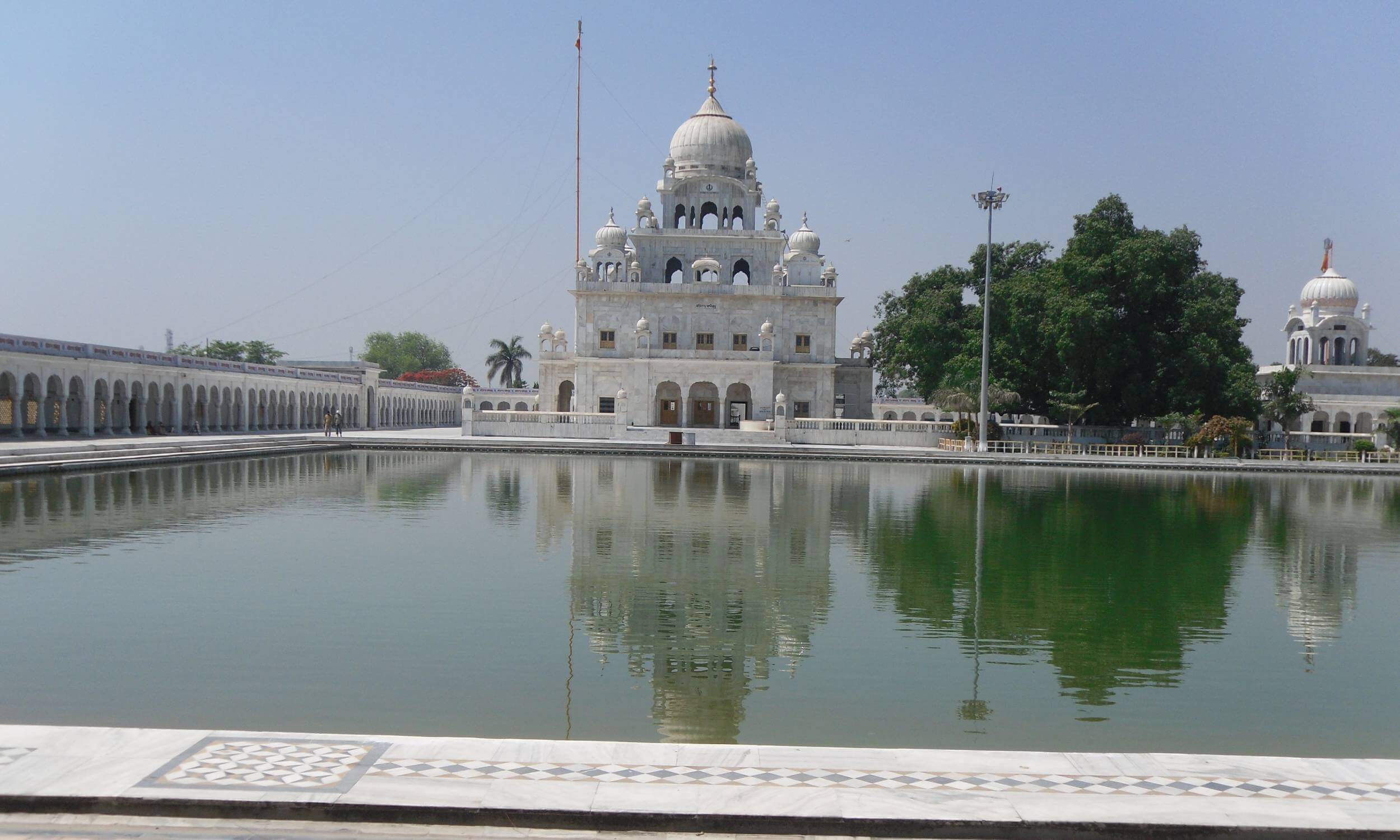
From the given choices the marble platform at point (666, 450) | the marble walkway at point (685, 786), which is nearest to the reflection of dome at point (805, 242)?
the marble platform at point (666, 450)

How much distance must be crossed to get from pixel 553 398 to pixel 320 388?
664 inches

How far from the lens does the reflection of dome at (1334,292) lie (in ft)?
233

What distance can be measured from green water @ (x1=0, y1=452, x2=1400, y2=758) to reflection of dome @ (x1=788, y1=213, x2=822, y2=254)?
3806cm

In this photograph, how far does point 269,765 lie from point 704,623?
5567 millimetres

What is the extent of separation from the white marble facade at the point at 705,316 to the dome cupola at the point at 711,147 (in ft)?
0.24

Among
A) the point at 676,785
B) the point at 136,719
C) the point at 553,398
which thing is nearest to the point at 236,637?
the point at 136,719

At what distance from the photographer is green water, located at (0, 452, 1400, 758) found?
7.92 meters

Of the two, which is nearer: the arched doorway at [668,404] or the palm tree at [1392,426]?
the palm tree at [1392,426]

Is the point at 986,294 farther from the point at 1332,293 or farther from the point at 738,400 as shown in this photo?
the point at 1332,293

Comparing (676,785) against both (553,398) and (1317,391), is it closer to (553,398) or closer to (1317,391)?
(553,398)

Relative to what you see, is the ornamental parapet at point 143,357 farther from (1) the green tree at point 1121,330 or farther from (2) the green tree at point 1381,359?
(2) the green tree at point 1381,359

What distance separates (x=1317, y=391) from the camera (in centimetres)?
6888

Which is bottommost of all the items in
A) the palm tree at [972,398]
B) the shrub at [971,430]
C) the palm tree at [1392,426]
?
the shrub at [971,430]

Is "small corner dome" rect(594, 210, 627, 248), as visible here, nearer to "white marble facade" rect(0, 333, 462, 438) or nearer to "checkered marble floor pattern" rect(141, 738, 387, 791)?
"white marble facade" rect(0, 333, 462, 438)
